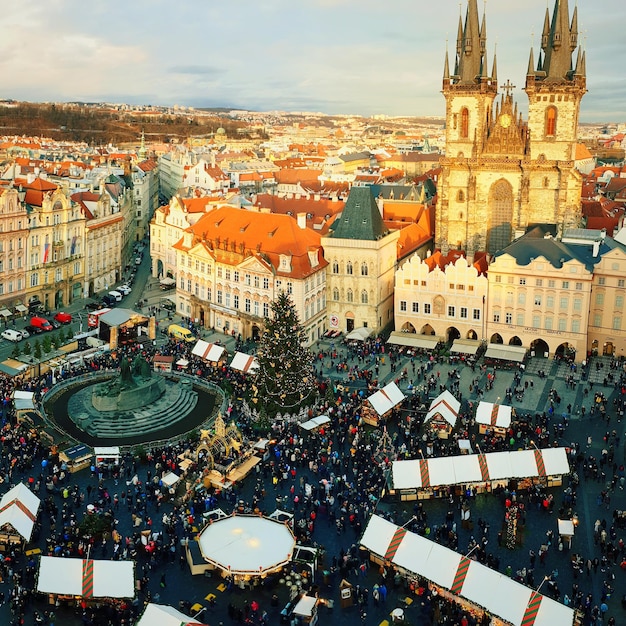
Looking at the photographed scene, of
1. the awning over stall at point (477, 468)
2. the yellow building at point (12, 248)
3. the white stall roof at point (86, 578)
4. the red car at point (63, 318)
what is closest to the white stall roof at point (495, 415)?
the awning over stall at point (477, 468)

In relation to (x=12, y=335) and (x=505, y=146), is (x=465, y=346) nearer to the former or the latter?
(x=505, y=146)

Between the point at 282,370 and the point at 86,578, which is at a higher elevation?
the point at 282,370

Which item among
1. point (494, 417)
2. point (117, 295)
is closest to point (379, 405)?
point (494, 417)

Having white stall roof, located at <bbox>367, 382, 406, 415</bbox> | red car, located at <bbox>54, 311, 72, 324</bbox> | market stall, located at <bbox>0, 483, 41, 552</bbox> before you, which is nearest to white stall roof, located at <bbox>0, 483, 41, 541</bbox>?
market stall, located at <bbox>0, 483, 41, 552</bbox>

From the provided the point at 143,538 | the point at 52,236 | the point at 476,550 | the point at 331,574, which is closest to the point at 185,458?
the point at 143,538

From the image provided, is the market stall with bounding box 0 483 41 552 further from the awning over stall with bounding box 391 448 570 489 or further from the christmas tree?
the awning over stall with bounding box 391 448 570 489
